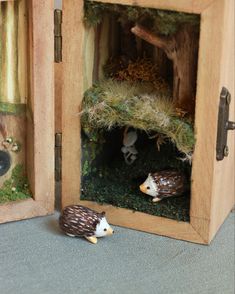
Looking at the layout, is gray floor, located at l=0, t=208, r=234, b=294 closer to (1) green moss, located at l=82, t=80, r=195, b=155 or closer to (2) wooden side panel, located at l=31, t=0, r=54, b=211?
(2) wooden side panel, located at l=31, t=0, r=54, b=211

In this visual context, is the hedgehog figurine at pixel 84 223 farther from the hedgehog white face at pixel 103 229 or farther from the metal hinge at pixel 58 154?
the metal hinge at pixel 58 154

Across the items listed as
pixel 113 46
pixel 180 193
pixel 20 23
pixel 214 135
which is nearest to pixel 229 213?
pixel 180 193

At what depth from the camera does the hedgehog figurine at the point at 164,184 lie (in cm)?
141

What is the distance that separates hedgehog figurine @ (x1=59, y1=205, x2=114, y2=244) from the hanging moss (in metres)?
0.32

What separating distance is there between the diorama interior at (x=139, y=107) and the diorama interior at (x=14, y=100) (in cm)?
11

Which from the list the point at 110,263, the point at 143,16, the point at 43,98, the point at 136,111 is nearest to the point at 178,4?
the point at 143,16

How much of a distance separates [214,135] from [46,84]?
1.00ft

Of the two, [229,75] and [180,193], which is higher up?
[229,75]

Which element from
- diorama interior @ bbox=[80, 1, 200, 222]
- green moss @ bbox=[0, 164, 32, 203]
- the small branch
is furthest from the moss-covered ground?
the small branch

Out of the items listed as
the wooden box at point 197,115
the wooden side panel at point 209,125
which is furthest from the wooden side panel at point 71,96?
the wooden side panel at point 209,125

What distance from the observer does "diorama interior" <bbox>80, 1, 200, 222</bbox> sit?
1.34 metres

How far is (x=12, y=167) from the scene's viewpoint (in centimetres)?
147

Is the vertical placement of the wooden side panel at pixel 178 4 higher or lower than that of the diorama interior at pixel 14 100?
higher

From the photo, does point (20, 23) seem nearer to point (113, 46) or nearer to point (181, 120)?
point (113, 46)
